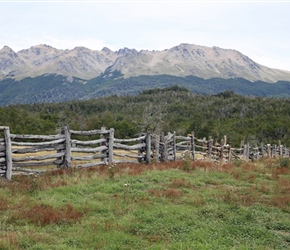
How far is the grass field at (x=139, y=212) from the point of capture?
699cm

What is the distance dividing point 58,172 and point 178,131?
7619 cm

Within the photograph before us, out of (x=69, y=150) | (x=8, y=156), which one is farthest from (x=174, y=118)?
(x=8, y=156)

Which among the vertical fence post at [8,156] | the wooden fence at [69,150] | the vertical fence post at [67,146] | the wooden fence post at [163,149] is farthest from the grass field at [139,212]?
the wooden fence post at [163,149]

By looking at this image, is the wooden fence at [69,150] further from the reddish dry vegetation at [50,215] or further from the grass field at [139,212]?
the reddish dry vegetation at [50,215]

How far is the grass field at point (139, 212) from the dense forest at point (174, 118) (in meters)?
32.3

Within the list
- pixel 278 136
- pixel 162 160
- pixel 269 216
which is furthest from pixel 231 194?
pixel 278 136

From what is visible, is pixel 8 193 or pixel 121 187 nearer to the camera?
pixel 8 193

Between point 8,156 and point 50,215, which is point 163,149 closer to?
point 8,156

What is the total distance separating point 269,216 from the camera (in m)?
9.06

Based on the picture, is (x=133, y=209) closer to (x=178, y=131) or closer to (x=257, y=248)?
(x=257, y=248)

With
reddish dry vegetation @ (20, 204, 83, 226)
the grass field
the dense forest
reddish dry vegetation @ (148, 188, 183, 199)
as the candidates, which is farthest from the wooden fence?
the dense forest

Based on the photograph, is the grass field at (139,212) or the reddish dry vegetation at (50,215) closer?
the grass field at (139,212)

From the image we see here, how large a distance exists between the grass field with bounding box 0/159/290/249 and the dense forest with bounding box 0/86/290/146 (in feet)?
106

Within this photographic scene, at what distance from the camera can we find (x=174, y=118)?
412ft
